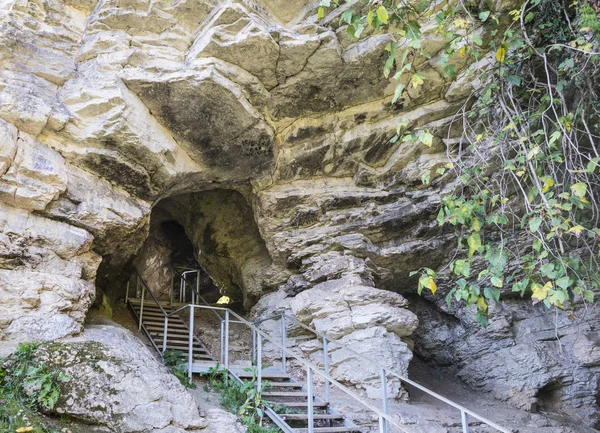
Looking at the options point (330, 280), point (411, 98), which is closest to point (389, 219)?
point (330, 280)

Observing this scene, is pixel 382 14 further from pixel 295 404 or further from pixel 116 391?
pixel 295 404

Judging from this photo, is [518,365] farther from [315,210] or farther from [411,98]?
[411,98]

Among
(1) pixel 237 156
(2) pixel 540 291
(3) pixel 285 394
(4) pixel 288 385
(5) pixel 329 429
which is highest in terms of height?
(1) pixel 237 156

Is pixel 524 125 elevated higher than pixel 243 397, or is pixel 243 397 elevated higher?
pixel 524 125

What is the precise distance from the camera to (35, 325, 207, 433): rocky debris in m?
3.87

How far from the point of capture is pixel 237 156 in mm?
Answer: 7039

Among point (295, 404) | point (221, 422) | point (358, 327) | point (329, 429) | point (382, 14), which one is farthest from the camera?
point (358, 327)

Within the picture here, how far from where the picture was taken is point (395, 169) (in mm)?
7395

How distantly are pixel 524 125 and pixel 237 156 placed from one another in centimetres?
397

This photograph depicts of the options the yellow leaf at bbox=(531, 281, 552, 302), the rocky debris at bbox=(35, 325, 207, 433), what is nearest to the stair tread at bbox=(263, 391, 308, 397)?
the rocky debris at bbox=(35, 325, 207, 433)

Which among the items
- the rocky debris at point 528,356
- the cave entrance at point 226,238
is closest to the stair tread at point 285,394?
the cave entrance at point 226,238

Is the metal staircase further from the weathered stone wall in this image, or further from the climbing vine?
the climbing vine

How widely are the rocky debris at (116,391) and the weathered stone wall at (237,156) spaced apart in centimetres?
59

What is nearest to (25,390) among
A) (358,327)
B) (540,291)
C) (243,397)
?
(243,397)
